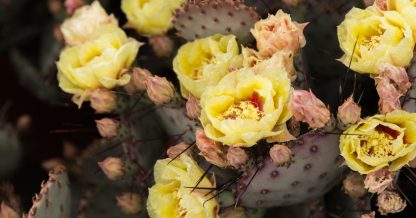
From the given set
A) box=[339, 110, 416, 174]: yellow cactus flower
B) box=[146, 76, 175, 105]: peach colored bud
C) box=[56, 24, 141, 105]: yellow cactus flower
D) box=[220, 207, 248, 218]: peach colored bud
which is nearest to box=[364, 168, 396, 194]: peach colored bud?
box=[339, 110, 416, 174]: yellow cactus flower

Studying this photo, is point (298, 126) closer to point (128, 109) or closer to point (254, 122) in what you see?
point (254, 122)

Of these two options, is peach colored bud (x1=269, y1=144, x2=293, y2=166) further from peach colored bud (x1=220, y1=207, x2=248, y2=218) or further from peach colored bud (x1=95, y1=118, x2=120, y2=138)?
peach colored bud (x1=95, y1=118, x2=120, y2=138)

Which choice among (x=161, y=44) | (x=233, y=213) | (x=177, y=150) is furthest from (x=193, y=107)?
(x=161, y=44)

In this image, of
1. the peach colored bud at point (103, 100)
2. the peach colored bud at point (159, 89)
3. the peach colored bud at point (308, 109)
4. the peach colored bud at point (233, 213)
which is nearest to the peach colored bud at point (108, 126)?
the peach colored bud at point (103, 100)

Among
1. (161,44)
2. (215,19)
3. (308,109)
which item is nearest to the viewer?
(308,109)

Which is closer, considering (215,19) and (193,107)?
(193,107)

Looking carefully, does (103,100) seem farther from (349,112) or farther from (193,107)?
(349,112)

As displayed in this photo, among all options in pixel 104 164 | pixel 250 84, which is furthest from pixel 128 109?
pixel 250 84
